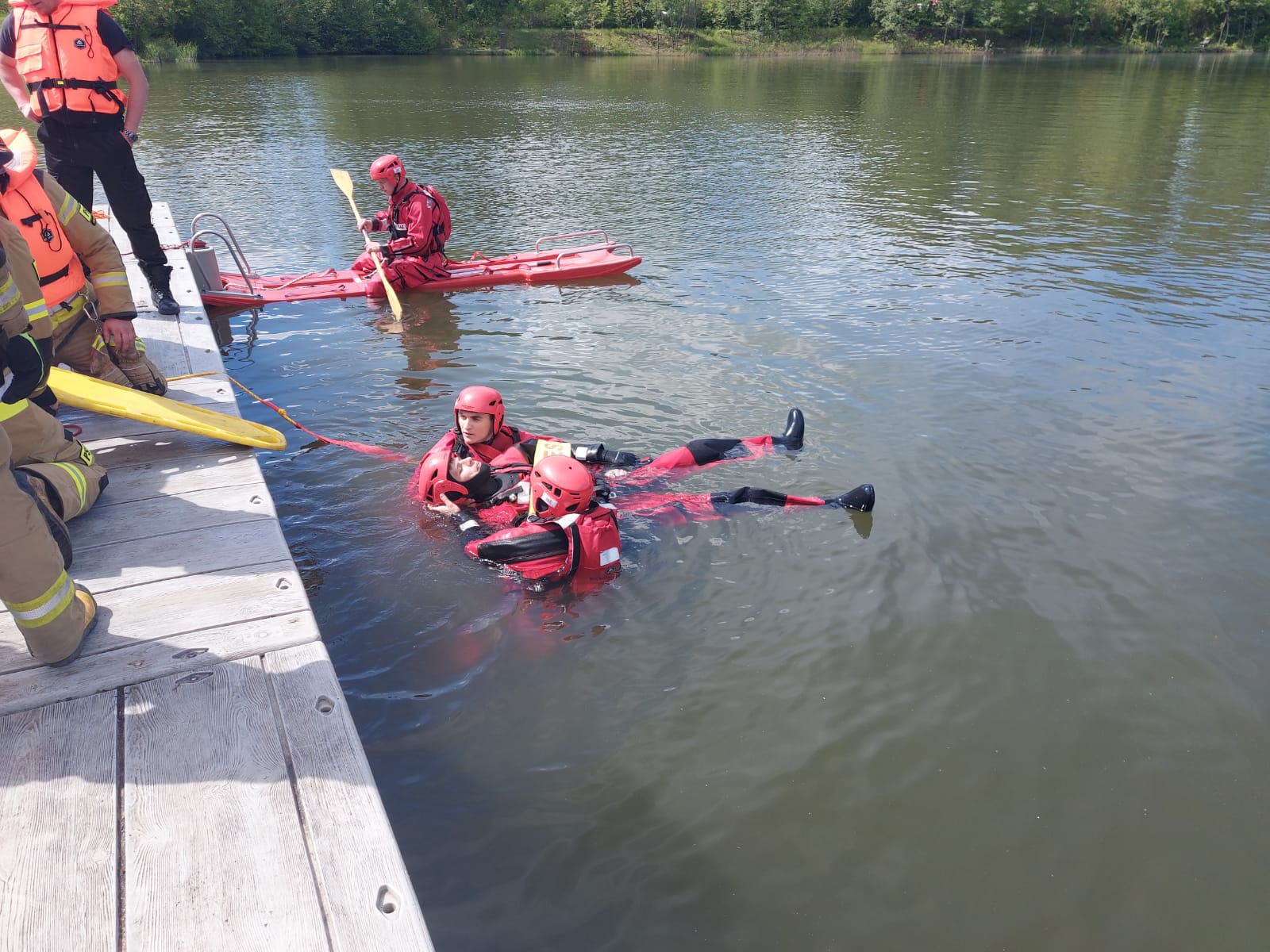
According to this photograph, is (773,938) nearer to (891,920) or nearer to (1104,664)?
(891,920)

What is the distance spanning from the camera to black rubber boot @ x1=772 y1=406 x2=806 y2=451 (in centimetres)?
716

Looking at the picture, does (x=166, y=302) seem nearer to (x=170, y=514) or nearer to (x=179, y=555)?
(x=170, y=514)

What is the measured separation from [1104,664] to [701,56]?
59.5 metres

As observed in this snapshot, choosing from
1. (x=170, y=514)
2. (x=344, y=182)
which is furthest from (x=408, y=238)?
(x=170, y=514)

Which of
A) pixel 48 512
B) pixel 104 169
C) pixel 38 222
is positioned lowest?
pixel 48 512

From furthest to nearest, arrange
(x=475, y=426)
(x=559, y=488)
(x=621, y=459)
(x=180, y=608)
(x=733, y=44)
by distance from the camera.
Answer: (x=733, y=44), (x=621, y=459), (x=475, y=426), (x=559, y=488), (x=180, y=608)

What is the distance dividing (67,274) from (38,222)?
0.38m

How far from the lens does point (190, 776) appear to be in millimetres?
2803

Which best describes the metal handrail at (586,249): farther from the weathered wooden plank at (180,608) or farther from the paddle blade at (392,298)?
the weathered wooden plank at (180,608)

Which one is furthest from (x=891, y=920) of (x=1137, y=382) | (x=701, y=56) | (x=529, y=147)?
(x=701, y=56)

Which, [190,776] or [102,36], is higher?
[102,36]

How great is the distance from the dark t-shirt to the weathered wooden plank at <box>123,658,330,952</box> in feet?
18.1

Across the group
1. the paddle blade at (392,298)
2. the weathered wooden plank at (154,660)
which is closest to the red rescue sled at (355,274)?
the paddle blade at (392,298)

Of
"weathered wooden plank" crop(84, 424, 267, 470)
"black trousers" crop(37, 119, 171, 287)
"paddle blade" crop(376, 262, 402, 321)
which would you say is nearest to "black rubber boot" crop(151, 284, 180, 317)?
"black trousers" crop(37, 119, 171, 287)
